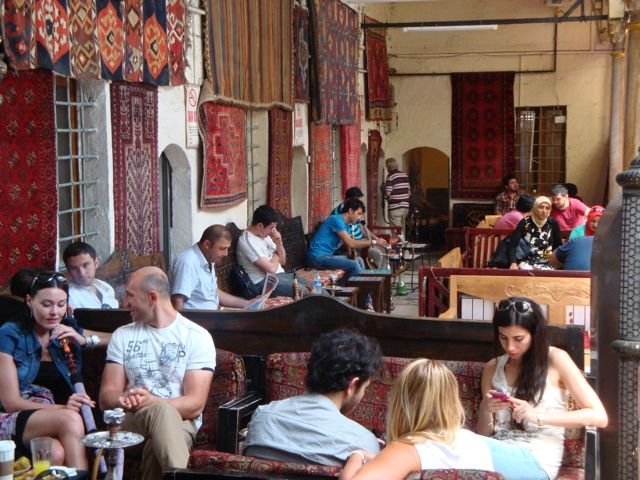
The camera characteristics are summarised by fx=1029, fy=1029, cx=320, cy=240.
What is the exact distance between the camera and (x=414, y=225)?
19609 mm

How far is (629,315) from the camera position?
3.99 meters

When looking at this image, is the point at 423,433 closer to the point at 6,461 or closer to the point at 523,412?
the point at 523,412

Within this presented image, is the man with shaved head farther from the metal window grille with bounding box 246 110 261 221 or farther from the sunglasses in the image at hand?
Answer: the metal window grille with bounding box 246 110 261 221

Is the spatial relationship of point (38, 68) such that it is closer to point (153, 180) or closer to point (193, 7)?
point (153, 180)

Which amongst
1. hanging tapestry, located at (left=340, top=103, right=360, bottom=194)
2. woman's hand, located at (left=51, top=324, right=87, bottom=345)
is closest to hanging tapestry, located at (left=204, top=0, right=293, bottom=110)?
hanging tapestry, located at (left=340, top=103, right=360, bottom=194)

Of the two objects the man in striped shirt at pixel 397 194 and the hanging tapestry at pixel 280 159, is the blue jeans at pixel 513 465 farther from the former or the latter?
the man in striped shirt at pixel 397 194

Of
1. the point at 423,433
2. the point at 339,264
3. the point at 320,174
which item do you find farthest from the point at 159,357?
the point at 320,174

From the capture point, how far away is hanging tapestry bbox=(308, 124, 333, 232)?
14.0 meters

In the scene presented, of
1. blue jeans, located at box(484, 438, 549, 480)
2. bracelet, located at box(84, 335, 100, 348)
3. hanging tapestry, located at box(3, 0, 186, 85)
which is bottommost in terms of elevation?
blue jeans, located at box(484, 438, 549, 480)

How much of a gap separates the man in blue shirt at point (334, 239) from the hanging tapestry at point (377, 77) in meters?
5.63

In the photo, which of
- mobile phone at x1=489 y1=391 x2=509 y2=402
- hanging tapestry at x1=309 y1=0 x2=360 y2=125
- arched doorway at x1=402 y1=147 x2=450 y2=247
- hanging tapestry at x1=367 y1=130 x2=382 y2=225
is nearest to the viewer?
mobile phone at x1=489 y1=391 x2=509 y2=402

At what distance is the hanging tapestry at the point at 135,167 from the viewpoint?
311 inches

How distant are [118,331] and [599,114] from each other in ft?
51.5

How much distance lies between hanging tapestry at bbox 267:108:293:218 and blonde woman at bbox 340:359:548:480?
8.58 meters
